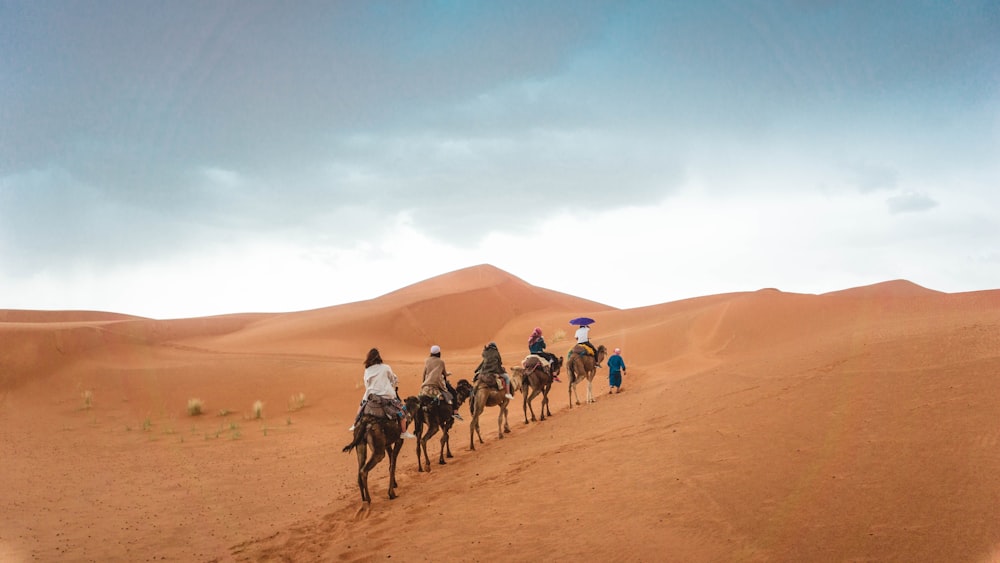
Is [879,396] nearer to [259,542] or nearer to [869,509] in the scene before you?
[869,509]

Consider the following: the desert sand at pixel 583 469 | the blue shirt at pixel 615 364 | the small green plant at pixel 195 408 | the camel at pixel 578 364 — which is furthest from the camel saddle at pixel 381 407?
the small green plant at pixel 195 408

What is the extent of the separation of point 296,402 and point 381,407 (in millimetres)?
14323

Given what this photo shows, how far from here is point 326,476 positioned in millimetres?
13891

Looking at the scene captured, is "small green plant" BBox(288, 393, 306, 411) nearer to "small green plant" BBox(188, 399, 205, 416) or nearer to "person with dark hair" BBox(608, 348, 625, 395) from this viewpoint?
"small green plant" BBox(188, 399, 205, 416)

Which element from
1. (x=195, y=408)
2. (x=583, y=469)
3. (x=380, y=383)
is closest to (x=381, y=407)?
(x=380, y=383)

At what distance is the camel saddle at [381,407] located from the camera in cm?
1057

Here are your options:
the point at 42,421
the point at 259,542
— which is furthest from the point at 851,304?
the point at 42,421

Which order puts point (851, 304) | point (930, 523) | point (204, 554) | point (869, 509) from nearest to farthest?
point (930, 523) → point (869, 509) → point (204, 554) → point (851, 304)

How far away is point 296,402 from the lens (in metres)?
23.5

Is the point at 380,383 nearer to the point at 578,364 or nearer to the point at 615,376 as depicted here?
the point at 578,364

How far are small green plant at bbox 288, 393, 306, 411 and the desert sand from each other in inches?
4.0

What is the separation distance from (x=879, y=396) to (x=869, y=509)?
13.5 ft

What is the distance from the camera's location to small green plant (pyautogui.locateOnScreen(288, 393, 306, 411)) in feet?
76.2

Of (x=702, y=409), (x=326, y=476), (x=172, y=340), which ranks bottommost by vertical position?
(x=326, y=476)
